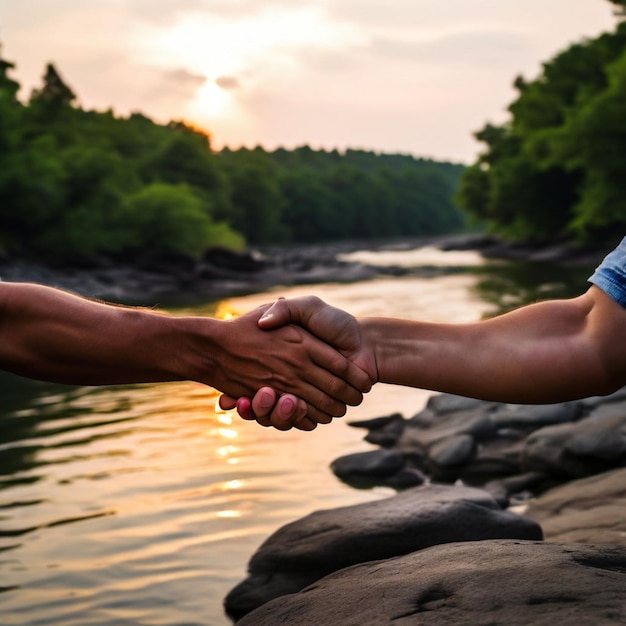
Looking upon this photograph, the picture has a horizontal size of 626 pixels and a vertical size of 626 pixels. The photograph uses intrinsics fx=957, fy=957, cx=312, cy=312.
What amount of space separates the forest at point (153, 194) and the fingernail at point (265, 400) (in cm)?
3368

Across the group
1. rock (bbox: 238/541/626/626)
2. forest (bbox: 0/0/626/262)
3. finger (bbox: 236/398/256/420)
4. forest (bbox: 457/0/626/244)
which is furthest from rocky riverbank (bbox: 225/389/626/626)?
forest (bbox: 457/0/626/244)

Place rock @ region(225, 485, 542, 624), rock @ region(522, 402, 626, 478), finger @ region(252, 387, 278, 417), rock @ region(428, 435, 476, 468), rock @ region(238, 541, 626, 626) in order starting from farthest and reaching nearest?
rock @ region(428, 435, 476, 468) < rock @ region(522, 402, 626, 478) < rock @ region(225, 485, 542, 624) < finger @ region(252, 387, 278, 417) < rock @ region(238, 541, 626, 626)

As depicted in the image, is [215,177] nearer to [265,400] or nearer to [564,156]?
[564,156]

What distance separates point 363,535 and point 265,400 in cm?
126

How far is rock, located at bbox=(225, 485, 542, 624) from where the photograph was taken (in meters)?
4.48

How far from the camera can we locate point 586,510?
17.6 feet

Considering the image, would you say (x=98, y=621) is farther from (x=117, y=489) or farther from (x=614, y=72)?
(x=614, y=72)

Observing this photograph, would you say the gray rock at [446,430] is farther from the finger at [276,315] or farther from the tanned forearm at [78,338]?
the tanned forearm at [78,338]

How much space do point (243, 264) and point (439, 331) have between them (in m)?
38.4

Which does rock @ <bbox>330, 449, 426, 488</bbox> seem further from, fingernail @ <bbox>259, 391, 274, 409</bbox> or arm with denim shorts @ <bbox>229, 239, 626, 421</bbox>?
arm with denim shorts @ <bbox>229, 239, 626, 421</bbox>

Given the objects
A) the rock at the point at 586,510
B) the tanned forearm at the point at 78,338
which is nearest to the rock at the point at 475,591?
the tanned forearm at the point at 78,338

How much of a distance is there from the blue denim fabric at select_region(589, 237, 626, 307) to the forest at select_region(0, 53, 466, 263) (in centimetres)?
3485

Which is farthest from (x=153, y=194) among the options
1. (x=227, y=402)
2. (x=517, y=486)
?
(x=227, y=402)

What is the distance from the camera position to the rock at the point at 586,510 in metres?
4.82
